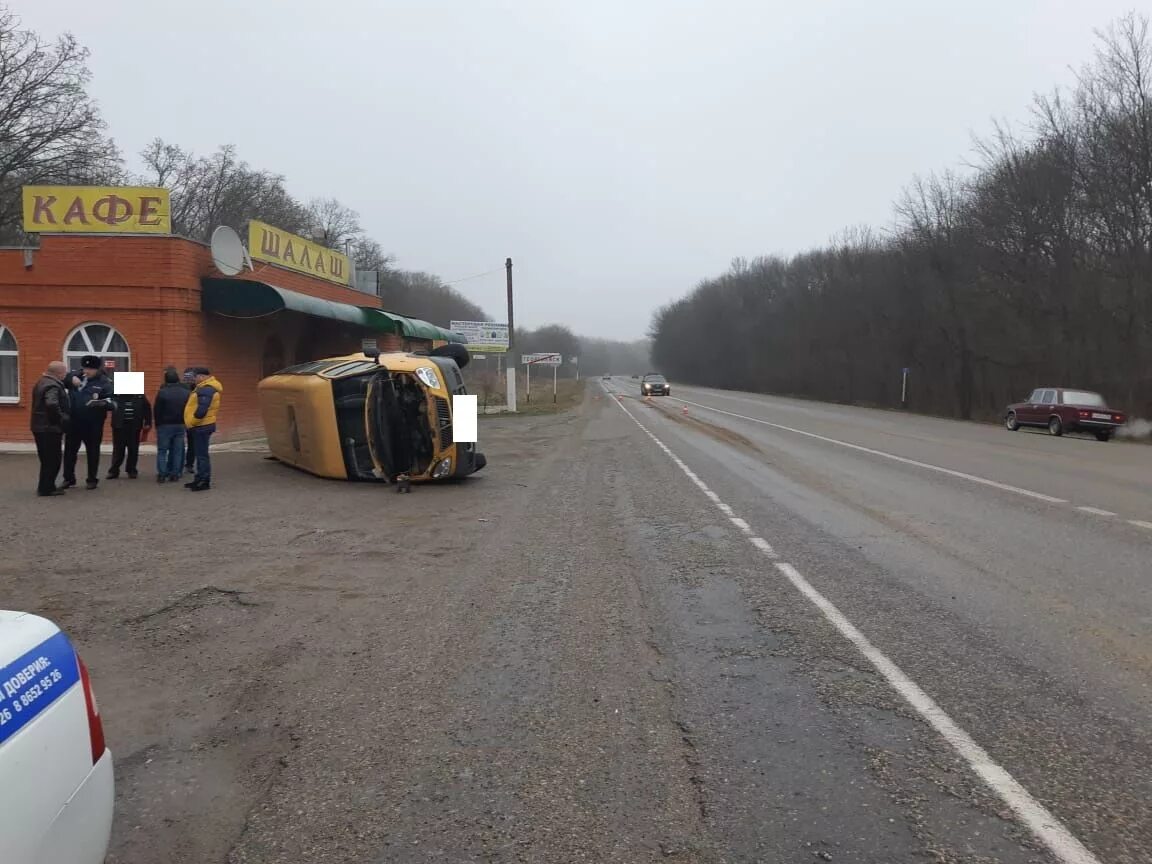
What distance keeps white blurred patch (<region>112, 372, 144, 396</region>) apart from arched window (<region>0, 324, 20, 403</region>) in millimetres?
6201

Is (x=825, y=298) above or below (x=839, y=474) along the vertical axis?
above

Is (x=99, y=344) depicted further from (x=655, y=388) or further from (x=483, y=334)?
(x=655, y=388)

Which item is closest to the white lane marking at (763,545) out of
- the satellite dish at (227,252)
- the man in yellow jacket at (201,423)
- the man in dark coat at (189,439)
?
the man in yellow jacket at (201,423)

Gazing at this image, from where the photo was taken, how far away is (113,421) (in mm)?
12688

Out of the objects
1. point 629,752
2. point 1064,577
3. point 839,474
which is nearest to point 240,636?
point 629,752

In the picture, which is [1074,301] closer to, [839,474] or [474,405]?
[839,474]

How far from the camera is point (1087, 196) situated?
3164 centimetres

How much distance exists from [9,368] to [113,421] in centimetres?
637

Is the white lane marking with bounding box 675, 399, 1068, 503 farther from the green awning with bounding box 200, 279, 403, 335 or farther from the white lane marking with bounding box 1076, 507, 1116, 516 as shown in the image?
the green awning with bounding box 200, 279, 403, 335

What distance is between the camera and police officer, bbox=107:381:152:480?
12.5 m

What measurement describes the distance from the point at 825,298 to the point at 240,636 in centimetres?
6697

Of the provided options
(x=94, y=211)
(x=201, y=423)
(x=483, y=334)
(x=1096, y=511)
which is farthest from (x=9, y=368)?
(x=483, y=334)

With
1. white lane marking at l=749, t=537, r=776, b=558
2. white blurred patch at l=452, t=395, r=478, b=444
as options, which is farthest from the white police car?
white blurred patch at l=452, t=395, r=478, b=444

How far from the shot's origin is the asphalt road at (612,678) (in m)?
3.13
